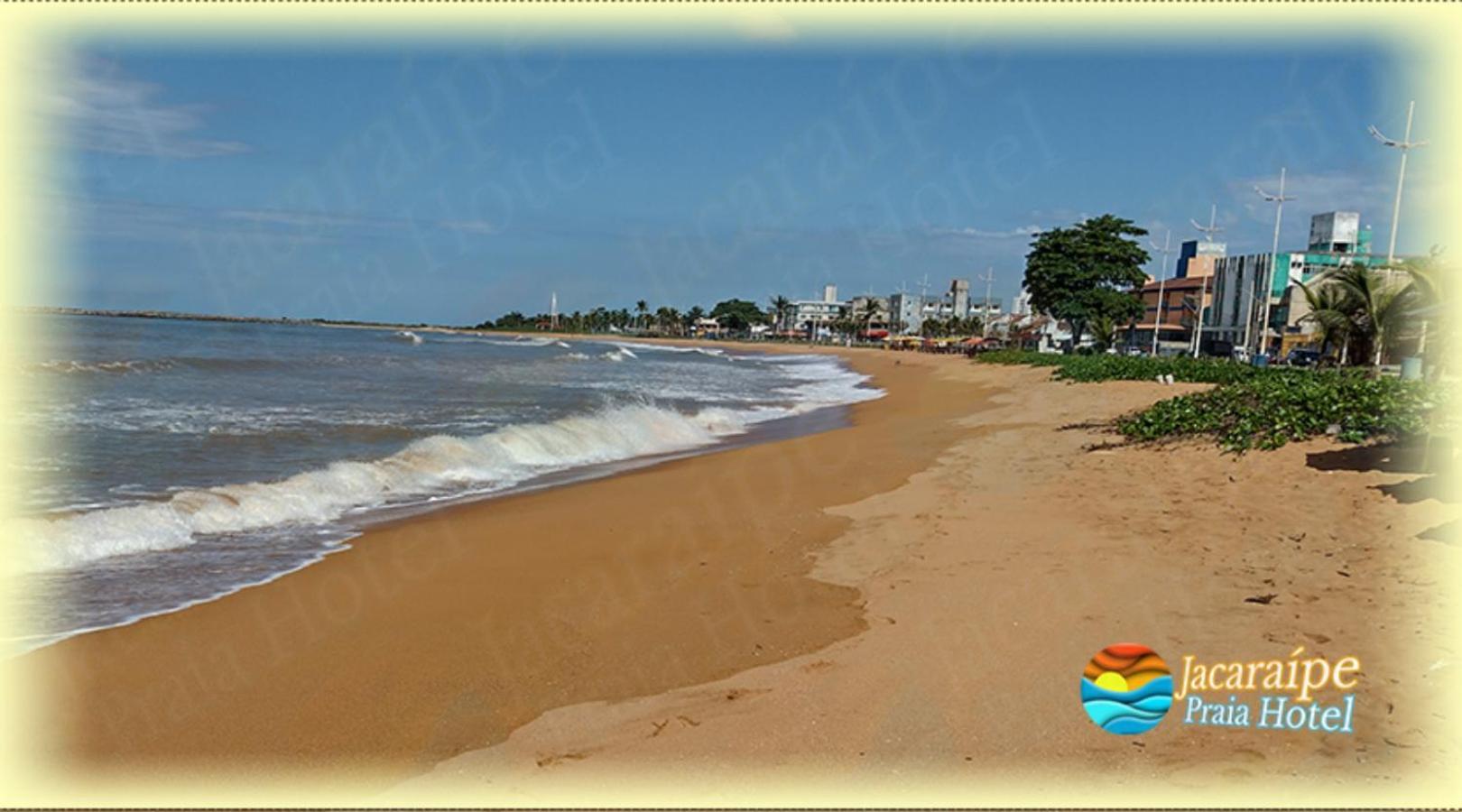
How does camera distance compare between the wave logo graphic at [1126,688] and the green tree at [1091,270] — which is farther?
the green tree at [1091,270]

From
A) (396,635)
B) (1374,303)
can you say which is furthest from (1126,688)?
(1374,303)

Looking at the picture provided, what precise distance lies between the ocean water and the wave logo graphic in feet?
18.9

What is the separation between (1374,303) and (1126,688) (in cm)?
3365

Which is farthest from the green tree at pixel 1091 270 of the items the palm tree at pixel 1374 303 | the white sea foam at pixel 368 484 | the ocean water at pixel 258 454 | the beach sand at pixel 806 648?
the beach sand at pixel 806 648

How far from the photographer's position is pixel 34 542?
783 cm

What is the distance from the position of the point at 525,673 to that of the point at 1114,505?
18.5ft

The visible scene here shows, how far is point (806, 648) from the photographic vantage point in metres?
5.47

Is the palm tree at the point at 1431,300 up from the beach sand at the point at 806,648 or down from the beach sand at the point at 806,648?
up

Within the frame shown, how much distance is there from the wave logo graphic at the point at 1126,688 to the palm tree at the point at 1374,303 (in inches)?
1231

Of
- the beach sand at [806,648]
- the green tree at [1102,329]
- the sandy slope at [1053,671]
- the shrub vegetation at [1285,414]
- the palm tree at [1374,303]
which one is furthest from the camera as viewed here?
the green tree at [1102,329]

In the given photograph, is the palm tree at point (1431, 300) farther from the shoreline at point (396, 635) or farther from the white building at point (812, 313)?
the white building at point (812, 313)

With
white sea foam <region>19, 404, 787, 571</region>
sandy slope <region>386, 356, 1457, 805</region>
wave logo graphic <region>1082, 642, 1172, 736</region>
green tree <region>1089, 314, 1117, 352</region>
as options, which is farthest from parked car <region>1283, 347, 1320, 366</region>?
wave logo graphic <region>1082, 642, 1172, 736</region>

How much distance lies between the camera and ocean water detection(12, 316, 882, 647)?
7.70m

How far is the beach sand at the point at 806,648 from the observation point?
3.86m
